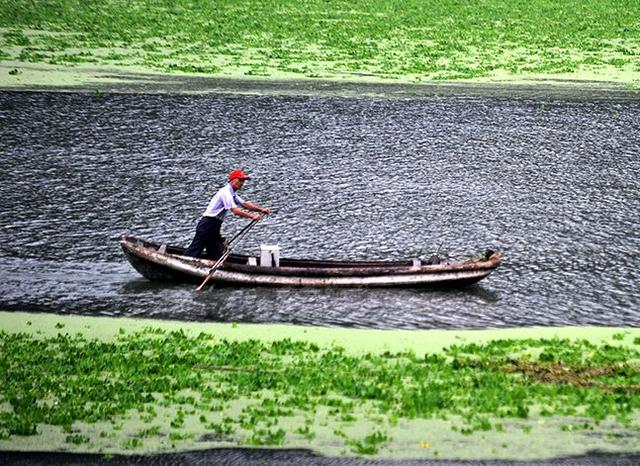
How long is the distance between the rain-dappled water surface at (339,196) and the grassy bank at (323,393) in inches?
104

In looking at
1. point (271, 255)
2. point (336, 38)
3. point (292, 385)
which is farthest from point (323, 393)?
point (336, 38)

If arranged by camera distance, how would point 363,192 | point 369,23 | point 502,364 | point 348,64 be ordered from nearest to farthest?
point 502,364, point 363,192, point 348,64, point 369,23

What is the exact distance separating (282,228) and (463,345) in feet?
28.7

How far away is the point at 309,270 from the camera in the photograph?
70.2ft

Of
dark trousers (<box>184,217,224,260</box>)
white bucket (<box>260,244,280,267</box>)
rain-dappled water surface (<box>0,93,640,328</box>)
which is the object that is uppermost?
dark trousers (<box>184,217,224,260</box>)

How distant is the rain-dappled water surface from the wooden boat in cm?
21

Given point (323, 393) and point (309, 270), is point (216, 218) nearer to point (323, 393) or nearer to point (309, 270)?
point (309, 270)

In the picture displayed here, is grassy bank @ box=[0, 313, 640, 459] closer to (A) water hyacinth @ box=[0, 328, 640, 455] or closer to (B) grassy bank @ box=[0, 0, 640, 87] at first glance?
(A) water hyacinth @ box=[0, 328, 640, 455]

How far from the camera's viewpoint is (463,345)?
57.7 feet

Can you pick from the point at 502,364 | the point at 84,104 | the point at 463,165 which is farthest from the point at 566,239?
the point at 84,104

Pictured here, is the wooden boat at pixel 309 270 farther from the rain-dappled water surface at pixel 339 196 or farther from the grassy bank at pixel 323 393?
the grassy bank at pixel 323 393

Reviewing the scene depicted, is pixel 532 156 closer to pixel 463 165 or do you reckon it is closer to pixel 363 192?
pixel 463 165

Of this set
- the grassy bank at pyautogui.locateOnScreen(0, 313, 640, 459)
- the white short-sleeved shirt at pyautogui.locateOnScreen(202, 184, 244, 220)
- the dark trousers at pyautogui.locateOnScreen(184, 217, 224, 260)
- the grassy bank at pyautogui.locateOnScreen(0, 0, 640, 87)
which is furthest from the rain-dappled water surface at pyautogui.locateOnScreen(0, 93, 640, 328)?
the grassy bank at pyautogui.locateOnScreen(0, 0, 640, 87)

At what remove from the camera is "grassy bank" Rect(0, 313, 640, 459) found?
1338 cm
